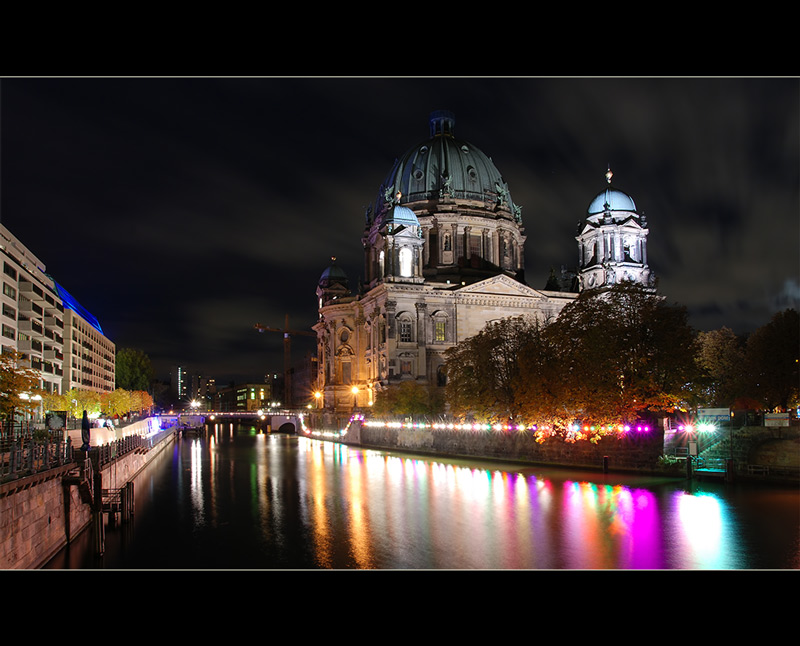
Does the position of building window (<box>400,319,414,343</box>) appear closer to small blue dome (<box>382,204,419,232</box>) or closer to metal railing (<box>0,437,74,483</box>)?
small blue dome (<box>382,204,419,232</box>)

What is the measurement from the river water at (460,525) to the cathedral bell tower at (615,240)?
49.7 meters

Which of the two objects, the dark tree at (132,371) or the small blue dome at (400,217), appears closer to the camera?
the small blue dome at (400,217)

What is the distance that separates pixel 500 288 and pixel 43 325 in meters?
49.1

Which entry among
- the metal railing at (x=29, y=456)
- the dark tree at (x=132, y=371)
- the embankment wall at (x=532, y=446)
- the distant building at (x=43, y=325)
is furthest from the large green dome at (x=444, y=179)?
the metal railing at (x=29, y=456)

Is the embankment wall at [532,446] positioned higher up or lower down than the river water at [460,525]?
higher up

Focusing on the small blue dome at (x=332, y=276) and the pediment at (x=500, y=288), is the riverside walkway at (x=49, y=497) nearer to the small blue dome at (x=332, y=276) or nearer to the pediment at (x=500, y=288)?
the pediment at (x=500, y=288)

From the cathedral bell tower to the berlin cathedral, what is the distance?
12cm

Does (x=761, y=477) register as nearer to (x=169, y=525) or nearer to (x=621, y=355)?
(x=621, y=355)

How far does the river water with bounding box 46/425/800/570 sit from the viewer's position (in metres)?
23.7

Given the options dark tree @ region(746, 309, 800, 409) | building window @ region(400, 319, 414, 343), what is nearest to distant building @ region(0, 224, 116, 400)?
building window @ region(400, 319, 414, 343)

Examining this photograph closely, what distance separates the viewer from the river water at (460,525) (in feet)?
77.8
